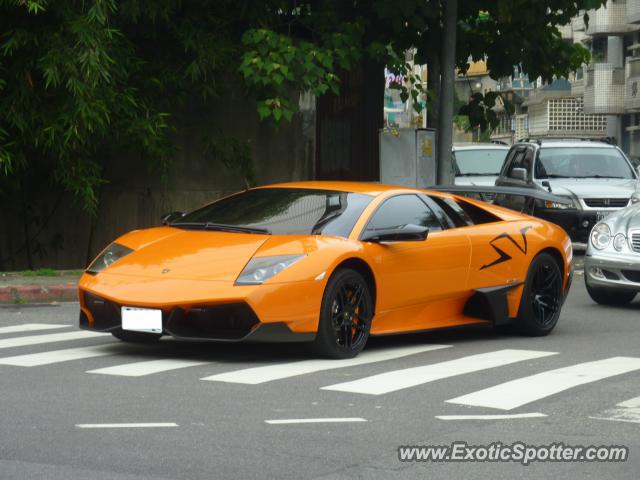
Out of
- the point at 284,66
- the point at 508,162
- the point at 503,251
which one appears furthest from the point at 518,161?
the point at 503,251

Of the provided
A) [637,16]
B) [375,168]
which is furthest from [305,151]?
[637,16]

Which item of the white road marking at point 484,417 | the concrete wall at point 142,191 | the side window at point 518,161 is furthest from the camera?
the side window at point 518,161

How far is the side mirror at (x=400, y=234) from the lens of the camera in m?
10.9

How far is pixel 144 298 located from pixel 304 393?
1737 millimetres

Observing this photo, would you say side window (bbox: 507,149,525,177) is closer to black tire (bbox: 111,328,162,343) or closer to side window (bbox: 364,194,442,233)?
side window (bbox: 364,194,442,233)

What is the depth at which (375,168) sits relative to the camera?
2508 centimetres

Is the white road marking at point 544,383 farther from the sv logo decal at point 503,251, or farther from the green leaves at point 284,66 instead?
the green leaves at point 284,66

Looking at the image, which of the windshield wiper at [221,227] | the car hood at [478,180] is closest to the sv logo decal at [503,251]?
the windshield wiper at [221,227]

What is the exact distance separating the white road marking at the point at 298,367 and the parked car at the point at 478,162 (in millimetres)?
16888

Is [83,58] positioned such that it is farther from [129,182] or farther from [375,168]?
[375,168]

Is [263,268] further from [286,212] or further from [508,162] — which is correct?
[508,162]

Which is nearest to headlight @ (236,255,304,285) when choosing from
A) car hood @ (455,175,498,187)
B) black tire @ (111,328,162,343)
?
black tire @ (111,328,162,343)

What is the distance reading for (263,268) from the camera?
397 inches

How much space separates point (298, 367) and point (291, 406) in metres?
1.67
